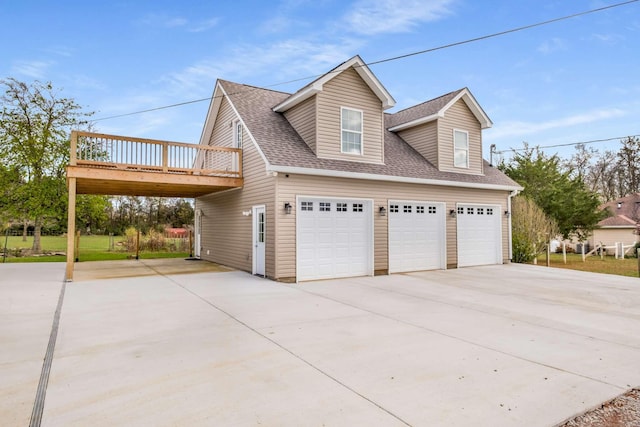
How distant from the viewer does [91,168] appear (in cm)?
943

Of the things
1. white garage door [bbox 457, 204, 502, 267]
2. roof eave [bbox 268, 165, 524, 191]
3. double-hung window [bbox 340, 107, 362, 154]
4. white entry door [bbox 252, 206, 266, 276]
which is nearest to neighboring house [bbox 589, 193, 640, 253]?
white garage door [bbox 457, 204, 502, 267]

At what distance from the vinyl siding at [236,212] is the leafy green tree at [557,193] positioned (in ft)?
49.8

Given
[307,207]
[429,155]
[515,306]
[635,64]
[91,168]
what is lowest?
[515,306]

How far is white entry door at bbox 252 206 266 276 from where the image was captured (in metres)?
10.5

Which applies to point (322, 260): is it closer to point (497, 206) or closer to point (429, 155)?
point (429, 155)

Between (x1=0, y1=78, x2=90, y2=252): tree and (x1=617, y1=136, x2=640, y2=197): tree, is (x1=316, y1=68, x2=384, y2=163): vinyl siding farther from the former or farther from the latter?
(x1=617, y1=136, x2=640, y2=197): tree

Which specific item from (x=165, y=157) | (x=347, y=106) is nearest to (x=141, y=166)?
(x=165, y=157)

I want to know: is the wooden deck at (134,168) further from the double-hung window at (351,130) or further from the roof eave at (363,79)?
the double-hung window at (351,130)

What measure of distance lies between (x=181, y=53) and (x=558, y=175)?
1990 centimetres

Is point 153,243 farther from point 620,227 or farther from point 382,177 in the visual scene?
point 620,227

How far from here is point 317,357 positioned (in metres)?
4.09

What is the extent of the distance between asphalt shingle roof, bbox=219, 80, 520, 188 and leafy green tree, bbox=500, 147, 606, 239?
6.88 m

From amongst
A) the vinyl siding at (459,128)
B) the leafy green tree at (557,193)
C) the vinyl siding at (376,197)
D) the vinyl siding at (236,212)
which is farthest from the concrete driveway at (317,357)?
the leafy green tree at (557,193)

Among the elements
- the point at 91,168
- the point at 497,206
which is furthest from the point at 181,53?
the point at 497,206
